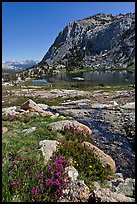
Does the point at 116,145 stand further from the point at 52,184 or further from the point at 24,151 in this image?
the point at 52,184

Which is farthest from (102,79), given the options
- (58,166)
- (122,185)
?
(58,166)

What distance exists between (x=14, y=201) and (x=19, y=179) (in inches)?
29.1

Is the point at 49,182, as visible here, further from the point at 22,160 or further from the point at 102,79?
the point at 102,79

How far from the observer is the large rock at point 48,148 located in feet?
35.5

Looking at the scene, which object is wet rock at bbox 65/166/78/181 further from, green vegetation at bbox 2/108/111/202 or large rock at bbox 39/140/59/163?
large rock at bbox 39/140/59/163

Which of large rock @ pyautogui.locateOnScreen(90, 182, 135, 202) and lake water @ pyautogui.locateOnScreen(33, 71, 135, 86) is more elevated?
lake water @ pyautogui.locateOnScreen(33, 71, 135, 86)

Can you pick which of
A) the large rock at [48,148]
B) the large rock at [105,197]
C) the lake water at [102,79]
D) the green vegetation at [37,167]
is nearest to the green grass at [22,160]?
the green vegetation at [37,167]

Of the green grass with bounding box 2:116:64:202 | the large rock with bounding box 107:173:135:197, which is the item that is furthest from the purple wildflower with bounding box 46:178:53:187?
the large rock with bounding box 107:173:135:197

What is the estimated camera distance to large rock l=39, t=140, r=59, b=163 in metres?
10.8

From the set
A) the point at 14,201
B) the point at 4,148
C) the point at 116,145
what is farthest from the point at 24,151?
the point at 116,145

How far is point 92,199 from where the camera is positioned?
8.65m

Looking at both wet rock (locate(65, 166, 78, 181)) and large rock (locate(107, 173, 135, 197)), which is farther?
large rock (locate(107, 173, 135, 197))

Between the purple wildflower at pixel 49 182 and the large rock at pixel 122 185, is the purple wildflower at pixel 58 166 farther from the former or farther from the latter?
the large rock at pixel 122 185

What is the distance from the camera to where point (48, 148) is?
37.7 feet
